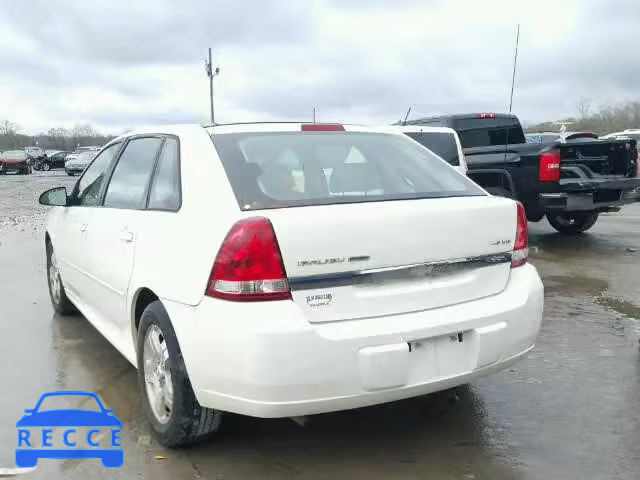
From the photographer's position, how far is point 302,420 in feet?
11.4

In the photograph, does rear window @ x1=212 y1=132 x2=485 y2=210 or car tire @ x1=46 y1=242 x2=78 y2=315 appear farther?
car tire @ x1=46 y1=242 x2=78 y2=315

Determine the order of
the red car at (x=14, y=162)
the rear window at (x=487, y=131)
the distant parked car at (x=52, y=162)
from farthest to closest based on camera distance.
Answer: the distant parked car at (x=52, y=162) < the red car at (x=14, y=162) < the rear window at (x=487, y=131)

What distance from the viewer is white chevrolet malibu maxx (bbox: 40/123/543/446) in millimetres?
2602

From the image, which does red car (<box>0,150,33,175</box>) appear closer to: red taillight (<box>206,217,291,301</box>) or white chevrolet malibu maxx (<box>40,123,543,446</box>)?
white chevrolet malibu maxx (<box>40,123,543,446</box>)

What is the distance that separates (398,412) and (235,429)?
0.92 m

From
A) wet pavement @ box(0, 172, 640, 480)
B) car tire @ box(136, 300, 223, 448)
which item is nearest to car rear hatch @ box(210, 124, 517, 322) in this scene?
car tire @ box(136, 300, 223, 448)

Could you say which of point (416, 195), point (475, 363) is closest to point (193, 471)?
point (475, 363)

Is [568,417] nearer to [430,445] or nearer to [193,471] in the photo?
[430,445]

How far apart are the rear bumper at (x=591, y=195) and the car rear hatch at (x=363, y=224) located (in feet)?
16.3

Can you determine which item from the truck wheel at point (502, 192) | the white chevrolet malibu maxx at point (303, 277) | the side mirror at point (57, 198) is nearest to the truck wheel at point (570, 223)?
the truck wheel at point (502, 192)

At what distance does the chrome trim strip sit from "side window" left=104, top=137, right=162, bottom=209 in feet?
4.43

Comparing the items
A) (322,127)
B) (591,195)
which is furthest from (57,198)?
(591,195)

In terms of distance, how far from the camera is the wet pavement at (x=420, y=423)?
2.94 m

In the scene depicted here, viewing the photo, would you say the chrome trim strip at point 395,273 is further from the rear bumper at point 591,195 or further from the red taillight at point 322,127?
the rear bumper at point 591,195
